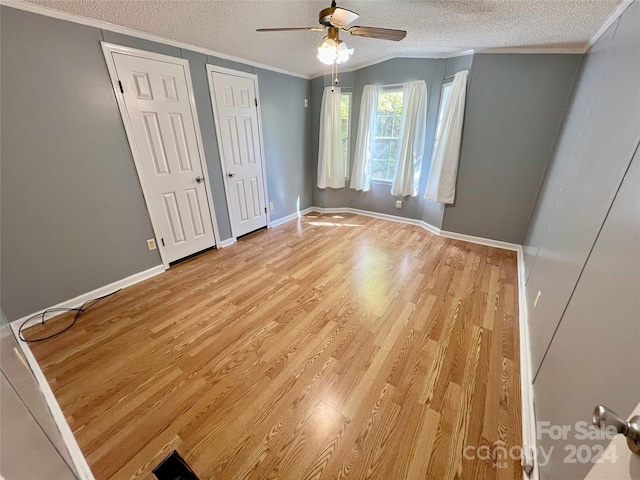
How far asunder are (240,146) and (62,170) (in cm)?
179

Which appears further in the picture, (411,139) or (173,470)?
(411,139)

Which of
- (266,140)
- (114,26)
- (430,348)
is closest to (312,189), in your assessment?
(266,140)

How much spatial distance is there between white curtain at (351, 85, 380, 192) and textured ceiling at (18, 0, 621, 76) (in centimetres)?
100

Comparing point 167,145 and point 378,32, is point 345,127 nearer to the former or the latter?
point 378,32

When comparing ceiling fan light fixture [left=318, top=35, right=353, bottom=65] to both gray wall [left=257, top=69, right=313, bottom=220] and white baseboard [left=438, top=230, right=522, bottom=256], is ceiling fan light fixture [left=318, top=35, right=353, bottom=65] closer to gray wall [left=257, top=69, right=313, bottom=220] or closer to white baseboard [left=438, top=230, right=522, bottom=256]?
gray wall [left=257, top=69, right=313, bottom=220]

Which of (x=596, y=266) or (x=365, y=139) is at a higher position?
(x=365, y=139)

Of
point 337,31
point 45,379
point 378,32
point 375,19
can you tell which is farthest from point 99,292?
point 375,19

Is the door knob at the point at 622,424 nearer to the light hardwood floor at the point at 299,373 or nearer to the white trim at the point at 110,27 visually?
the light hardwood floor at the point at 299,373

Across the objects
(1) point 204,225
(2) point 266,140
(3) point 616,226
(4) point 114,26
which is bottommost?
(1) point 204,225

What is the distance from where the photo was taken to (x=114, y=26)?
2.04 m

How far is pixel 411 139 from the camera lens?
3.62 meters

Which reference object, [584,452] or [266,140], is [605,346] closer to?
[584,452]

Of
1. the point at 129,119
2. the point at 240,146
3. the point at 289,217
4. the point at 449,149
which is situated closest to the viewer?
the point at 129,119

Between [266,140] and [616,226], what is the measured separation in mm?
3600
